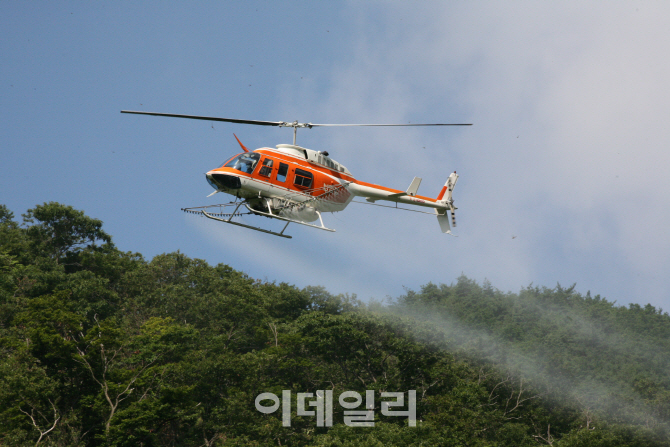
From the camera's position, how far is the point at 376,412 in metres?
42.7

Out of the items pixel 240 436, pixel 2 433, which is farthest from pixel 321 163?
pixel 2 433

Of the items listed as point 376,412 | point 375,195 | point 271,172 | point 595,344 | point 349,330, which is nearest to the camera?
point 271,172

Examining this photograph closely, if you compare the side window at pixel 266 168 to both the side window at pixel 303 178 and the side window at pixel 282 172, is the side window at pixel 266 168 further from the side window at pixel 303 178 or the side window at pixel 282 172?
the side window at pixel 303 178

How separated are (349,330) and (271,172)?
24567 mm

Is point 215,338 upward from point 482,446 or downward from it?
upward

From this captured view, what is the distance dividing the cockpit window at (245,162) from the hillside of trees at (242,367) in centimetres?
1682

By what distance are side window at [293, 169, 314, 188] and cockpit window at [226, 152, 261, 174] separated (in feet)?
5.13

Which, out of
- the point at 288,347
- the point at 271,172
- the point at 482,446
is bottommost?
the point at 482,446

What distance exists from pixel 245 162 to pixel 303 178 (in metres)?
2.23

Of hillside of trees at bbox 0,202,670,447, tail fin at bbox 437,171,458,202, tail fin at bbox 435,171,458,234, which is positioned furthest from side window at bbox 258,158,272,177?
hillside of trees at bbox 0,202,670,447

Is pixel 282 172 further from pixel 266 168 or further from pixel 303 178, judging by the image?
pixel 303 178

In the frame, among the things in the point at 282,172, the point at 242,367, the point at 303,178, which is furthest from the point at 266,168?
the point at 242,367

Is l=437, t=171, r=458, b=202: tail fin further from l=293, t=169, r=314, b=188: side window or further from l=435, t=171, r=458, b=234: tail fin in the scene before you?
l=293, t=169, r=314, b=188: side window

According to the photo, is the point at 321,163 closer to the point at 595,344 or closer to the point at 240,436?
the point at 240,436
